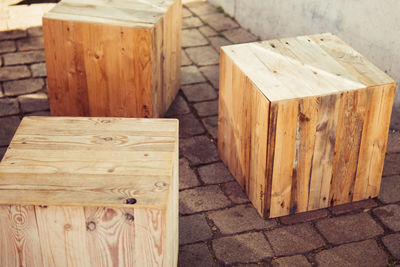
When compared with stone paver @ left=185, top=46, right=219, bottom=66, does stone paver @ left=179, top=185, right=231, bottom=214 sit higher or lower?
lower

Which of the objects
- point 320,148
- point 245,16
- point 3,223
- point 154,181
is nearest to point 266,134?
point 320,148

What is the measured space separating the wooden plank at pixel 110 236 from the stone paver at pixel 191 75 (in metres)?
2.63

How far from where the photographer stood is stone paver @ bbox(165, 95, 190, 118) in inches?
164

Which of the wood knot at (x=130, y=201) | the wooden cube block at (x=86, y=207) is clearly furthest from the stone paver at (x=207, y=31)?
the wood knot at (x=130, y=201)

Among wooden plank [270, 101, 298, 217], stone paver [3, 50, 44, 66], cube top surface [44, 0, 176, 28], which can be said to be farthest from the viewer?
stone paver [3, 50, 44, 66]

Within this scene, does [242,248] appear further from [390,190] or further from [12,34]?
[12,34]

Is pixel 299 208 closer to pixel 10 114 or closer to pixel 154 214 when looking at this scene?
pixel 154 214

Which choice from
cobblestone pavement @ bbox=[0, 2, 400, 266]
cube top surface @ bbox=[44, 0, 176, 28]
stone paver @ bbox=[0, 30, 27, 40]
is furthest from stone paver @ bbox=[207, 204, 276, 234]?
stone paver @ bbox=[0, 30, 27, 40]

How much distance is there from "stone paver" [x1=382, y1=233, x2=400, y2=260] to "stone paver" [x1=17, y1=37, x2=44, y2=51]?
144 inches

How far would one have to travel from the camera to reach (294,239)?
9.75 ft

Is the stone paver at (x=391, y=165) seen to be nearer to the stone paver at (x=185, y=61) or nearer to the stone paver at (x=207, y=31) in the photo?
the stone paver at (x=185, y=61)

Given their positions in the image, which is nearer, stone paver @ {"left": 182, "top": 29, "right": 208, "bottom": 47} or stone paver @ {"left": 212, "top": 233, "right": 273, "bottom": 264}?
stone paver @ {"left": 212, "top": 233, "right": 273, "bottom": 264}

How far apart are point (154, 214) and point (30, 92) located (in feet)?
9.05

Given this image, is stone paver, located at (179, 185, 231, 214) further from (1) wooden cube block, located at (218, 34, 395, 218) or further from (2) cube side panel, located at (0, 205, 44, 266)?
(2) cube side panel, located at (0, 205, 44, 266)
